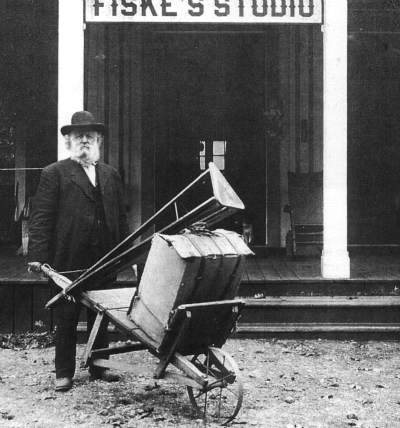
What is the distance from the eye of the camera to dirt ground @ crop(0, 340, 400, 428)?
13.3ft

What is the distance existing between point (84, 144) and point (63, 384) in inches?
70.3

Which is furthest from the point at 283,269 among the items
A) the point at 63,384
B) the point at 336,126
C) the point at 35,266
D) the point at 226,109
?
the point at 35,266

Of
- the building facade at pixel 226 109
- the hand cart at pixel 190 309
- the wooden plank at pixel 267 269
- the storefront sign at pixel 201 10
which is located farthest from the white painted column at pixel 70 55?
the hand cart at pixel 190 309

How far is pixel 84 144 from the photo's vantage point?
4.80 m

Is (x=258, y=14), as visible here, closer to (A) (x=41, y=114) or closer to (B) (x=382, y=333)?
(B) (x=382, y=333)

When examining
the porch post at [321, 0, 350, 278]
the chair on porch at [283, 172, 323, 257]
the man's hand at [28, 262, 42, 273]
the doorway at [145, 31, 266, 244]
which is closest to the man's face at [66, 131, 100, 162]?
the man's hand at [28, 262, 42, 273]

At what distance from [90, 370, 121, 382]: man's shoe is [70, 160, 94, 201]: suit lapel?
135cm

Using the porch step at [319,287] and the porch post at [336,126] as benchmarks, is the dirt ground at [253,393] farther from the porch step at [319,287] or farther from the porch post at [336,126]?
the porch post at [336,126]

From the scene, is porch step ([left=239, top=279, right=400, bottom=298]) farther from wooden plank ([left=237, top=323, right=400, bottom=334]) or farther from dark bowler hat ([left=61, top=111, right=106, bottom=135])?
dark bowler hat ([left=61, top=111, right=106, bottom=135])

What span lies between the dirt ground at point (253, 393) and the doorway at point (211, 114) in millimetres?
4062

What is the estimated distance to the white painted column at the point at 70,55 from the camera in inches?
263

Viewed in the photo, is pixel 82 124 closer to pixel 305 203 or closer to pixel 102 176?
pixel 102 176

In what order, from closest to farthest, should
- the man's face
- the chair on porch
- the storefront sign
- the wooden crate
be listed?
the wooden crate
the man's face
the storefront sign
the chair on porch

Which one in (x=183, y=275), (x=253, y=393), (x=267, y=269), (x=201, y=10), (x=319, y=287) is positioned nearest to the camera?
(x=183, y=275)
